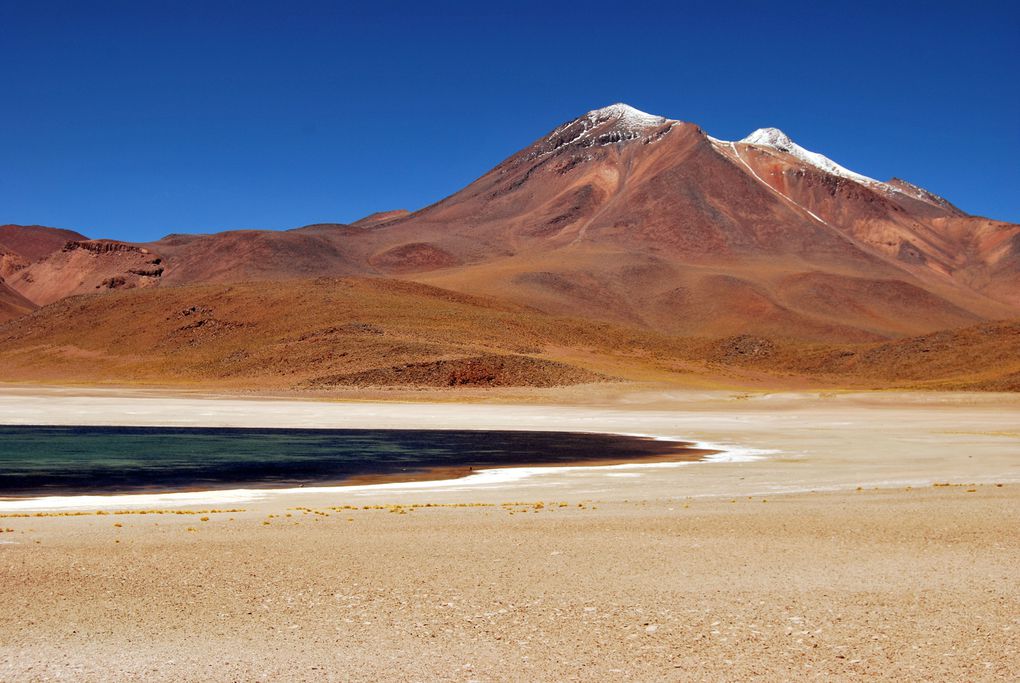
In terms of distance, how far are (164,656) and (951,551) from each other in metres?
9.38

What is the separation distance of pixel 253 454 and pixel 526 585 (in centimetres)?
2174

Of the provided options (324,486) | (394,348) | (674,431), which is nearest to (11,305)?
(394,348)

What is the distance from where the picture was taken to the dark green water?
78.1 feet

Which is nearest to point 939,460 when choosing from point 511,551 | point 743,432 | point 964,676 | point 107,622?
point 743,432

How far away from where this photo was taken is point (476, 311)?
11781 centimetres

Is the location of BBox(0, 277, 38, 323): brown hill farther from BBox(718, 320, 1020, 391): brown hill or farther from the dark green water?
the dark green water

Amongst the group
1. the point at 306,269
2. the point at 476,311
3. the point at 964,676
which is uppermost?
the point at 306,269

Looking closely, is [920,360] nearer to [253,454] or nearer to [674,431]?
[674,431]

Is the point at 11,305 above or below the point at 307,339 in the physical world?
above

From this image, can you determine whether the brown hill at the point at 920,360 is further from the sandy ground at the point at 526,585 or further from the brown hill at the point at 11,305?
the brown hill at the point at 11,305

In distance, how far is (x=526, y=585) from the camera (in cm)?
1077

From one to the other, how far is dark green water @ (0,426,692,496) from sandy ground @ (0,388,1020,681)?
4.02 m

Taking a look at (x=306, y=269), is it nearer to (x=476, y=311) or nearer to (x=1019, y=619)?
(x=476, y=311)

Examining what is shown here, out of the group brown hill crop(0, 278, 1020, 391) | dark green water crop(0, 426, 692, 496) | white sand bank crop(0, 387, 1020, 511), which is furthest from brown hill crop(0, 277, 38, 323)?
dark green water crop(0, 426, 692, 496)
